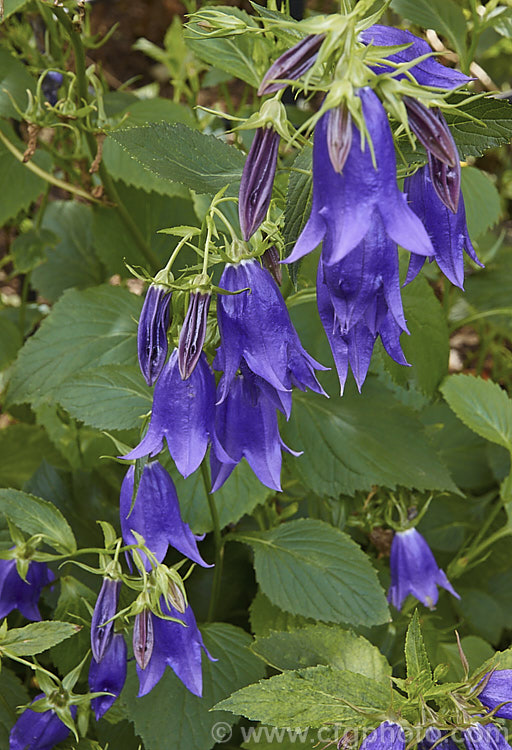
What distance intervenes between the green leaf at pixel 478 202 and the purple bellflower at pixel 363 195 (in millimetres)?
910

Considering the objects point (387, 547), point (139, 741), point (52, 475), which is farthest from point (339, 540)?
point (52, 475)

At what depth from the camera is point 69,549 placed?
39.0 inches

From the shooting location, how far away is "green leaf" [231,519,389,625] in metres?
1.03

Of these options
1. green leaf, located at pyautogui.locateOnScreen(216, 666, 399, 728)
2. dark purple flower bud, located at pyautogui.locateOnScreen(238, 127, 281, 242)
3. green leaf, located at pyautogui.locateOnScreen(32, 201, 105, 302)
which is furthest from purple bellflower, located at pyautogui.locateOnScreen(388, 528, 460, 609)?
green leaf, located at pyautogui.locateOnScreen(32, 201, 105, 302)

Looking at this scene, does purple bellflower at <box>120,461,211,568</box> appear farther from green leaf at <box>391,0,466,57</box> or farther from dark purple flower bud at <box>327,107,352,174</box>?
green leaf at <box>391,0,466,57</box>

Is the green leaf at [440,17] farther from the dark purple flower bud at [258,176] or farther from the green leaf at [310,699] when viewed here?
the green leaf at [310,699]

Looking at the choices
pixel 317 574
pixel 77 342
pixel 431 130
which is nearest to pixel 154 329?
pixel 431 130

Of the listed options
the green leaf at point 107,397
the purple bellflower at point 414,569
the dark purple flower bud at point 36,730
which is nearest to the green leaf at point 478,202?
the purple bellflower at point 414,569

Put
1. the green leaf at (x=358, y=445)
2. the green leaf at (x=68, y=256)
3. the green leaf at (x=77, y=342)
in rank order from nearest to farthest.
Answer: the green leaf at (x=358, y=445) < the green leaf at (x=77, y=342) < the green leaf at (x=68, y=256)

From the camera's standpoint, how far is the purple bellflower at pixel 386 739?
68cm

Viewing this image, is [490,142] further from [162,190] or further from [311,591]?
[162,190]

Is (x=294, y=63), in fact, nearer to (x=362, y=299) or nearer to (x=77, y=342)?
(x=362, y=299)

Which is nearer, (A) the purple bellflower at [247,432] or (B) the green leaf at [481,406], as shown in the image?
(A) the purple bellflower at [247,432]

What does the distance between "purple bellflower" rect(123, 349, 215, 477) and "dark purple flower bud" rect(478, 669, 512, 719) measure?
365 mm
